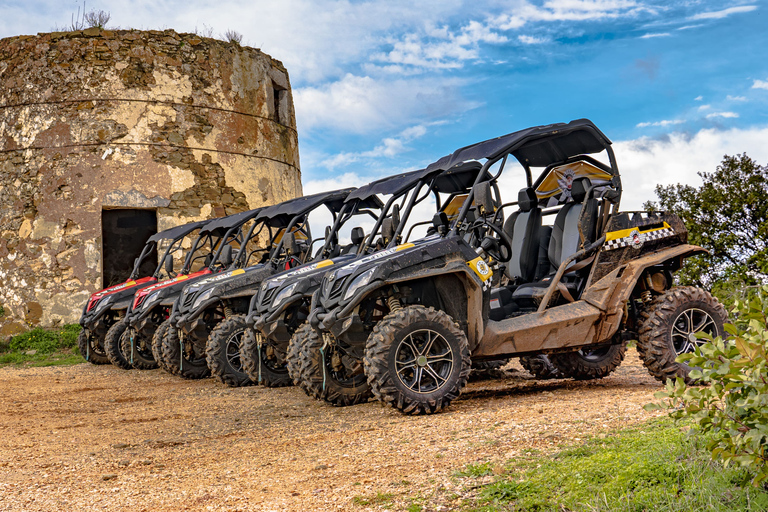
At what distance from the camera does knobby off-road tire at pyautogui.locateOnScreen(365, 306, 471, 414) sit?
5.71 meters

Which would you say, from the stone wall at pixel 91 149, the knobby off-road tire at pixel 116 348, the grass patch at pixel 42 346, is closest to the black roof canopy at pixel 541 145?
the knobby off-road tire at pixel 116 348

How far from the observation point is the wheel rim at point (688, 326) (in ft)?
22.2

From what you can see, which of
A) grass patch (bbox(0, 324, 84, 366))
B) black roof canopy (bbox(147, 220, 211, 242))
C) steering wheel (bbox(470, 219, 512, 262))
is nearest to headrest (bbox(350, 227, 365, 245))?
steering wheel (bbox(470, 219, 512, 262))

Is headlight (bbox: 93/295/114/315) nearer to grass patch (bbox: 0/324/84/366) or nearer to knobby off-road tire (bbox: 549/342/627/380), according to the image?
grass patch (bbox: 0/324/84/366)

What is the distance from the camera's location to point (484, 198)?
6.04m

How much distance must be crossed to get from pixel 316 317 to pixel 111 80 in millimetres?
12612

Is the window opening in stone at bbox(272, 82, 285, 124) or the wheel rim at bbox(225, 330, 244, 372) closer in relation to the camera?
the wheel rim at bbox(225, 330, 244, 372)

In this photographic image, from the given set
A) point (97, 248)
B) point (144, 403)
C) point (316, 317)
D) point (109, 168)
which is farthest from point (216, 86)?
point (316, 317)

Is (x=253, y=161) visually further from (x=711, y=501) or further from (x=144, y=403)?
(x=711, y=501)

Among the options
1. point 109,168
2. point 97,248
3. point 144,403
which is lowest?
point 144,403

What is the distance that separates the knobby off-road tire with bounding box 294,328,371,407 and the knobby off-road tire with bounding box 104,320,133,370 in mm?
6517

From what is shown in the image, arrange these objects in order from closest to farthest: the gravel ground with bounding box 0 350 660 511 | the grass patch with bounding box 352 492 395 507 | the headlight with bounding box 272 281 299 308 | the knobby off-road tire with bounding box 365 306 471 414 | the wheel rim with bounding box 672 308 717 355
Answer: the grass patch with bounding box 352 492 395 507
the gravel ground with bounding box 0 350 660 511
the knobby off-road tire with bounding box 365 306 471 414
the wheel rim with bounding box 672 308 717 355
the headlight with bounding box 272 281 299 308

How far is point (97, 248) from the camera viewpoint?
16.5 metres

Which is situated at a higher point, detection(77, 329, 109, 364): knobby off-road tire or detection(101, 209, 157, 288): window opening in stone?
detection(101, 209, 157, 288): window opening in stone
